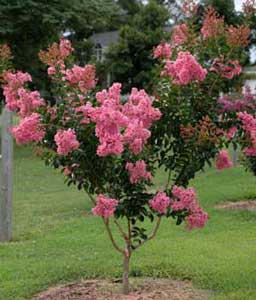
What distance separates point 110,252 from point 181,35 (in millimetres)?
2703

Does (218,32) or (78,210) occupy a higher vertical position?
(218,32)

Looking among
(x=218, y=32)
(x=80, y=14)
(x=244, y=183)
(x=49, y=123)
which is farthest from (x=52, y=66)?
(x=80, y=14)

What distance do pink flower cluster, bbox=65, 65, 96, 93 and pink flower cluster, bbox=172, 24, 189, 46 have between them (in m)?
0.81

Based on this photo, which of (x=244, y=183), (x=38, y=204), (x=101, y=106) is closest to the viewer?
(x=101, y=106)

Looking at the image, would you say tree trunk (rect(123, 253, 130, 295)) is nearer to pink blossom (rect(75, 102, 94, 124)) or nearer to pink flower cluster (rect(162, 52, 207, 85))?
pink blossom (rect(75, 102, 94, 124))

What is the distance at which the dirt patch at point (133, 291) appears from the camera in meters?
5.68

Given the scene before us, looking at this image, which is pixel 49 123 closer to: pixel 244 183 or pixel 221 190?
pixel 221 190

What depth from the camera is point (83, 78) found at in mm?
5406

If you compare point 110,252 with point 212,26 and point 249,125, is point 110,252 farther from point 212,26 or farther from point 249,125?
point 212,26

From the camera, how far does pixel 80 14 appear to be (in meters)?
24.0

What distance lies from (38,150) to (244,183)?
851 cm

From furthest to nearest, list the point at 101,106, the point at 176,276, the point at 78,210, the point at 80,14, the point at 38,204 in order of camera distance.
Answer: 1. the point at 80,14
2. the point at 38,204
3. the point at 78,210
4. the point at 176,276
5. the point at 101,106

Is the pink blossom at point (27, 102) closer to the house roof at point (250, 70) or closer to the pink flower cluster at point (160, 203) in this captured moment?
the pink flower cluster at point (160, 203)

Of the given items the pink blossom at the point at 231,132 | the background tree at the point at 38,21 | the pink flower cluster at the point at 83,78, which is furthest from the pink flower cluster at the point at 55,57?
the background tree at the point at 38,21
